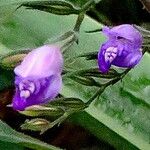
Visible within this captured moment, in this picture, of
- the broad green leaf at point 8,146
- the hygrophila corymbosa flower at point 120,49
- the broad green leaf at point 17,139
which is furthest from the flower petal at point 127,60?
the broad green leaf at point 8,146

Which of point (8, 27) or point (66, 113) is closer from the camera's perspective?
point (66, 113)

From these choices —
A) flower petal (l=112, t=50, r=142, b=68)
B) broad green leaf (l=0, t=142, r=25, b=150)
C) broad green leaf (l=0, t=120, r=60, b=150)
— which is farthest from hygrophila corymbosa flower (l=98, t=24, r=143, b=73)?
broad green leaf (l=0, t=142, r=25, b=150)

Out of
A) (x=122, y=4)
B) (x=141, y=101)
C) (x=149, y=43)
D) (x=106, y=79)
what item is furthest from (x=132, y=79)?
(x=122, y=4)

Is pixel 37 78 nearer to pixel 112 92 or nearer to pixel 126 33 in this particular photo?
pixel 126 33

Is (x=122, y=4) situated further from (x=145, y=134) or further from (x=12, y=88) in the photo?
(x=145, y=134)

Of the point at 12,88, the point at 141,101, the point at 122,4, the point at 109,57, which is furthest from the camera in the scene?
the point at 122,4

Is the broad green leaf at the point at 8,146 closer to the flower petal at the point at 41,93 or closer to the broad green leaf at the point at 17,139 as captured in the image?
the broad green leaf at the point at 17,139
